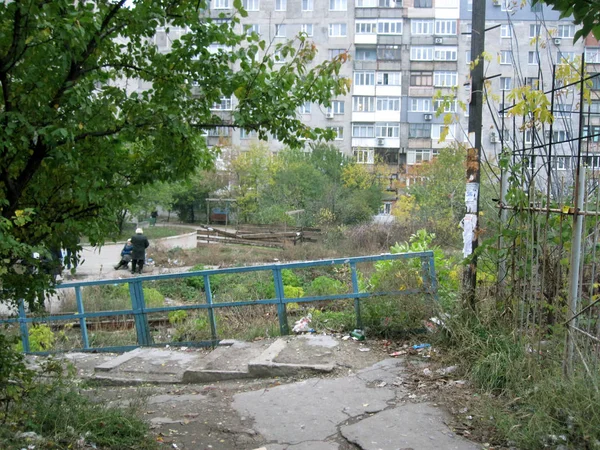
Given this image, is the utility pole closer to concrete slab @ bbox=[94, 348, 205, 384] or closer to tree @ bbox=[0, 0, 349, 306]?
tree @ bbox=[0, 0, 349, 306]

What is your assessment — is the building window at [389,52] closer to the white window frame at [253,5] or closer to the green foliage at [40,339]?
the white window frame at [253,5]

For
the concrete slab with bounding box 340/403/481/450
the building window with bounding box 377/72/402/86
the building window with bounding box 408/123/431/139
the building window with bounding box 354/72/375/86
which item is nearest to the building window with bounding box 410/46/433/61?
the building window with bounding box 377/72/402/86

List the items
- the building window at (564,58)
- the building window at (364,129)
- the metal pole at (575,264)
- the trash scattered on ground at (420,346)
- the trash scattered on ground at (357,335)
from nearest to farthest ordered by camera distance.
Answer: the metal pole at (575,264) → the building window at (564,58) → the trash scattered on ground at (420,346) → the trash scattered on ground at (357,335) → the building window at (364,129)

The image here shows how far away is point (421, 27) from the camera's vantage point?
5334cm

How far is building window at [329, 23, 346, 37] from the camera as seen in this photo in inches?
2106

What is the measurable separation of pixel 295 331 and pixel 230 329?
50.8 inches

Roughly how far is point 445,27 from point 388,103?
853cm

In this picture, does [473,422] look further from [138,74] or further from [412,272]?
[138,74]

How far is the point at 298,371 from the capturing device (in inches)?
255

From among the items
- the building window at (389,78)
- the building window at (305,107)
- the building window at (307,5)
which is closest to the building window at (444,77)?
the building window at (389,78)

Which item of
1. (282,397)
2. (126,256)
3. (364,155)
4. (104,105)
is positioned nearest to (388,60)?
(364,155)

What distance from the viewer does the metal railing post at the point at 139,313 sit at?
362 inches

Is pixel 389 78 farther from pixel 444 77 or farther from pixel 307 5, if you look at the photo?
pixel 307 5

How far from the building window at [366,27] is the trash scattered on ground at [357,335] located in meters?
49.9
